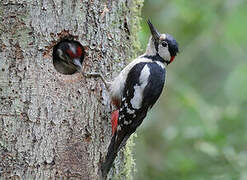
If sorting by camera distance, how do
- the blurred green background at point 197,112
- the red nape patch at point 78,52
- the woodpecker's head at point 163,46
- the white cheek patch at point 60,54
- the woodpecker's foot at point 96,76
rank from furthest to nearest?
the blurred green background at point 197,112, the woodpecker's head at point 163,46, the white cheek patch at point 60,54, the red nape patch at point 78,52, the woodpecker's foot at point 96,76

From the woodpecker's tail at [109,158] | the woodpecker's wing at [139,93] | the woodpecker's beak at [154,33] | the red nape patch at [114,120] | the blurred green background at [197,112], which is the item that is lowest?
the blurred green background at [197,112]

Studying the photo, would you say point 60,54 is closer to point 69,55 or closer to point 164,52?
point 69,55

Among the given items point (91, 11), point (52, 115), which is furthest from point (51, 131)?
point (91, 11)

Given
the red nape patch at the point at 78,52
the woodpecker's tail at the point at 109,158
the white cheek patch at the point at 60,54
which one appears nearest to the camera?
the woodpecker's tail at the point at 109,158

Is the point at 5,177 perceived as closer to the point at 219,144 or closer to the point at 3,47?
the point at 3,47

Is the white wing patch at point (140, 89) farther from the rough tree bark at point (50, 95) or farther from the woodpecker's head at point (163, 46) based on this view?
the woodpecker's head at point (163, 46)

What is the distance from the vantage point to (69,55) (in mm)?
3916

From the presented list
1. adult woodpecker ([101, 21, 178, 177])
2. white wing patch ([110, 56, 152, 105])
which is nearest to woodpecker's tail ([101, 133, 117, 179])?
adult woodpecker ([101, 21, 178, 177])

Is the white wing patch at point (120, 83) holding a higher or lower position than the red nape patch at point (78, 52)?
lower

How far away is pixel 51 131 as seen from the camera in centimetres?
357

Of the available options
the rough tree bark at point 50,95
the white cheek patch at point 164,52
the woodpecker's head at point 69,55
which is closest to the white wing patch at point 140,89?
the rough tree bark at point 50,95

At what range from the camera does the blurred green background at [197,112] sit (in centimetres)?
542

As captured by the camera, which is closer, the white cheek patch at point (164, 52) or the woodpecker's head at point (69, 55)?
the woodpecker's head at point (69, 55)

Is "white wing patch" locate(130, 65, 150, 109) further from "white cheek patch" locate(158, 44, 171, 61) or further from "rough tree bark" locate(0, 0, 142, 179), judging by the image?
"white cheek patch" locate(158, 44, 171, 61)
